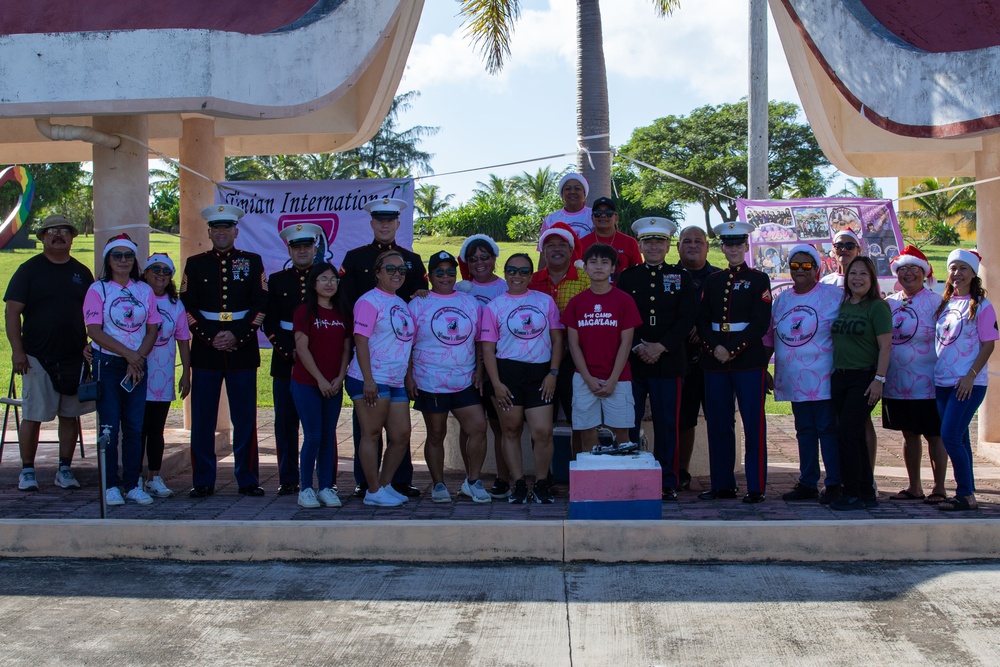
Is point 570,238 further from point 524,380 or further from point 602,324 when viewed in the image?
point 524,380

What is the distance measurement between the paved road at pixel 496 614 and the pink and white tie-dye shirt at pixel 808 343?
1.72 m

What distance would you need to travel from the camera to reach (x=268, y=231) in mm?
10219

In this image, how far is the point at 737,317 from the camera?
8.02 metres

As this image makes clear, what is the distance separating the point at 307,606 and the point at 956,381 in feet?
15.0

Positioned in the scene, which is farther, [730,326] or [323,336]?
[730,326]

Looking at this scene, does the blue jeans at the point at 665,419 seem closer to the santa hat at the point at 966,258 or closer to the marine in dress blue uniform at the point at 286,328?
the santa hat at the point at 966,258

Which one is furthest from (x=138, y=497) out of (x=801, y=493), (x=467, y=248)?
(x=801, y=493)

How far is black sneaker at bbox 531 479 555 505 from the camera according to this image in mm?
7895

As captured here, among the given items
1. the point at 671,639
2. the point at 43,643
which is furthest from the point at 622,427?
the point at 43,643

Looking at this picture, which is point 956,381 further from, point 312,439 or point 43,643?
point 43,643

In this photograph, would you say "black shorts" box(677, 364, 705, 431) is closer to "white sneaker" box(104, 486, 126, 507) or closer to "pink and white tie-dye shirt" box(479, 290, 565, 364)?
"pink and white tie-dye shirt" box(479, 290, 565, 364)

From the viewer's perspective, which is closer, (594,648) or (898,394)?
(594,648)

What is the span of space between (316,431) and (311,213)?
290 cm

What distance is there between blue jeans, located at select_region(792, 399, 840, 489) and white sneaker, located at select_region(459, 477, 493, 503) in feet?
7.36
